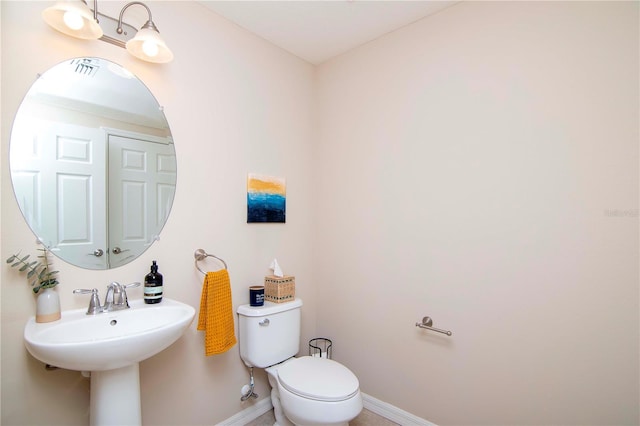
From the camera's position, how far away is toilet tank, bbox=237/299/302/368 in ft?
6.00

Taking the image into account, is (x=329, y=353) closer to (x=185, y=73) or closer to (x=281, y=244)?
(x=281, y=244)

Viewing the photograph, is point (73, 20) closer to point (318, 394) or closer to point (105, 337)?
point (105, 337)

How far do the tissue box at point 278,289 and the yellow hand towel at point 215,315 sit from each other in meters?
0.34

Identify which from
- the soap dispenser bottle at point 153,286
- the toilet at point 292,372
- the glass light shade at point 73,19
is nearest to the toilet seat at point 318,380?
the toilet at point 292,372

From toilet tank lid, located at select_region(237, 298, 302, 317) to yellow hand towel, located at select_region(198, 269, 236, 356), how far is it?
0.46ft

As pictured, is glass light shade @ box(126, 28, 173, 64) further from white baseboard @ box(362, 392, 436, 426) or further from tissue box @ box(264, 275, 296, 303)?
white baseboard @ box(362, 392, 436, 426)

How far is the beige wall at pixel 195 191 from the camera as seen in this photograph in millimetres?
1226

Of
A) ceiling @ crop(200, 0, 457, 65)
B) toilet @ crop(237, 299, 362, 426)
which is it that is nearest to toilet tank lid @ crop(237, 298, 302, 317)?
toilet @ crop(237, 299, 362, 426)

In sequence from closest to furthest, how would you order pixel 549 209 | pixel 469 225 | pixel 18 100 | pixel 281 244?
1. pixel 18 100
2. pixel 549 209
3. pixel 469 225
4. pixel 281 244

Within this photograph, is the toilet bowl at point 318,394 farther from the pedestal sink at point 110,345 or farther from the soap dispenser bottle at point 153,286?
the soap dispenser bottle at point 153,286

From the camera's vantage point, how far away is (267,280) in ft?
6.67

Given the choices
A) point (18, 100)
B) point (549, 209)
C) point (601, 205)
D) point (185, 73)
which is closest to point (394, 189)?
point (549, 209)

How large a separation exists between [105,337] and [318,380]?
0.99 metres

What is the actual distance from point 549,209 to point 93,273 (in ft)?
6.92
